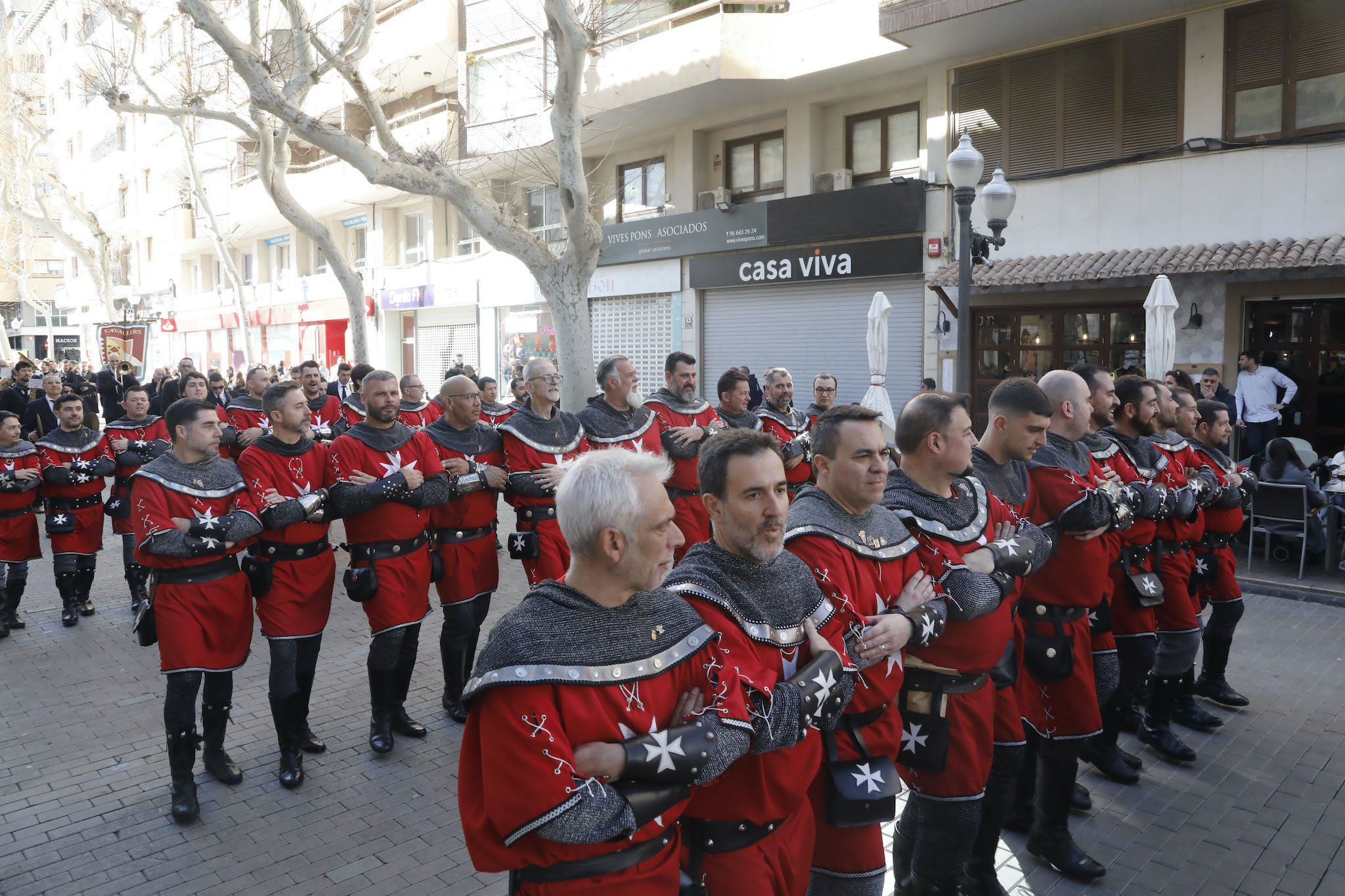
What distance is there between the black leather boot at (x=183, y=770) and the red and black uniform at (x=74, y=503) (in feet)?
15.4

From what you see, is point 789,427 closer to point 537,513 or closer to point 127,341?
point 537,513

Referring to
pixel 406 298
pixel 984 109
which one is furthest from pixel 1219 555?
pixel 406 298

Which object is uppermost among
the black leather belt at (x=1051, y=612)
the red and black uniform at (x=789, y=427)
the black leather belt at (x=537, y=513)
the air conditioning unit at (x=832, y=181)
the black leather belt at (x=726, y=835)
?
the air conditioning unit at (x=832, y=181)

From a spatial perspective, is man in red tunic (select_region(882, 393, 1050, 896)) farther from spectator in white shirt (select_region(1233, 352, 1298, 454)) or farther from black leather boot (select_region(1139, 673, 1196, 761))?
spectator in white shirt (select_region(1233, 352, 1298, 454))

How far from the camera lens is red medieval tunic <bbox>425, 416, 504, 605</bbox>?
615 centimetres

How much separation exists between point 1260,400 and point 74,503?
45.4 feet

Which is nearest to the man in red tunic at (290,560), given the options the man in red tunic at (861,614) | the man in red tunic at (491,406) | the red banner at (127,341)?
the man in red tunic at (861,614)

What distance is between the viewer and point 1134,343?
14.4 meters

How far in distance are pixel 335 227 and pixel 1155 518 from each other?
107ft

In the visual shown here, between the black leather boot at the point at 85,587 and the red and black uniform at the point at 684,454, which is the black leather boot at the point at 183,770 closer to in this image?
the red and black uniform at the point at 684,454

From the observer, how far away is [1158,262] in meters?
13.1

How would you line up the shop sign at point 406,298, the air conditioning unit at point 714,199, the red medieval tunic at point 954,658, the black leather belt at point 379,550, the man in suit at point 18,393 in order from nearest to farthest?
the red medieval tunic at point 954,658 → the black leather belt at point 379,550 → the man in suit at point 18,393 → the air conditioning unit at point 714,199 → the shop sign at point 406,298

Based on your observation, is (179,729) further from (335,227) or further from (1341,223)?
(335,227)

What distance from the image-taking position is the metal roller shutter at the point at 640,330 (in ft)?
72.0
